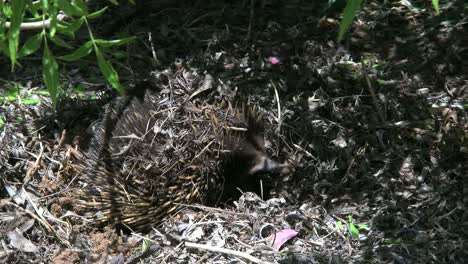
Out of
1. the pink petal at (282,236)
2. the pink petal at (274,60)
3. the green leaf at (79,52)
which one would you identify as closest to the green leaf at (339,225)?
the pink petal at (282,236)

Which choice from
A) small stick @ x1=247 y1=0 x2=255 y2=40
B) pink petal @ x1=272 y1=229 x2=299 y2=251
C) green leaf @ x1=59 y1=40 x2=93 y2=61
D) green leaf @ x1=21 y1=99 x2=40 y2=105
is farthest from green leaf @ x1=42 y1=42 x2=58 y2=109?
small stick @ x1=247 y1=0 x2=255 y2=40

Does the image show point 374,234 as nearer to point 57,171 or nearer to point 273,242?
point 273,242

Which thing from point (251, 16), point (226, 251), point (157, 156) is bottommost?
point (226, 251)

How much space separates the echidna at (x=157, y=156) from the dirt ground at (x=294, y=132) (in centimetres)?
11

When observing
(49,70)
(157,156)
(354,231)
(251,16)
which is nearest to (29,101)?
(157,156)

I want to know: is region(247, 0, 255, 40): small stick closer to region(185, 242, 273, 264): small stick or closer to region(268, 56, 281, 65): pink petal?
region(268, 56, 281, 65): pink petal

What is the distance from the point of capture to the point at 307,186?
4070 millimetres

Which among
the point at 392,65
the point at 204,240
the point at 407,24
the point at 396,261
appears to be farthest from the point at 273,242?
the point at 407,24

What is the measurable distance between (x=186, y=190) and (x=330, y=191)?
2.88 feet

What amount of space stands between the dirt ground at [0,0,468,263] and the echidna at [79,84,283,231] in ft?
0.36

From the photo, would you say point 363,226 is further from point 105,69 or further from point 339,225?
point 105,69

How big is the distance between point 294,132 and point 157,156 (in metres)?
0.88

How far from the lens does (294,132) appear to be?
165 inches

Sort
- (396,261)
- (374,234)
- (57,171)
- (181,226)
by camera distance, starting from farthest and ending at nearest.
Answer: (57,171) < (181,226) < (374,234) < (396,261)
